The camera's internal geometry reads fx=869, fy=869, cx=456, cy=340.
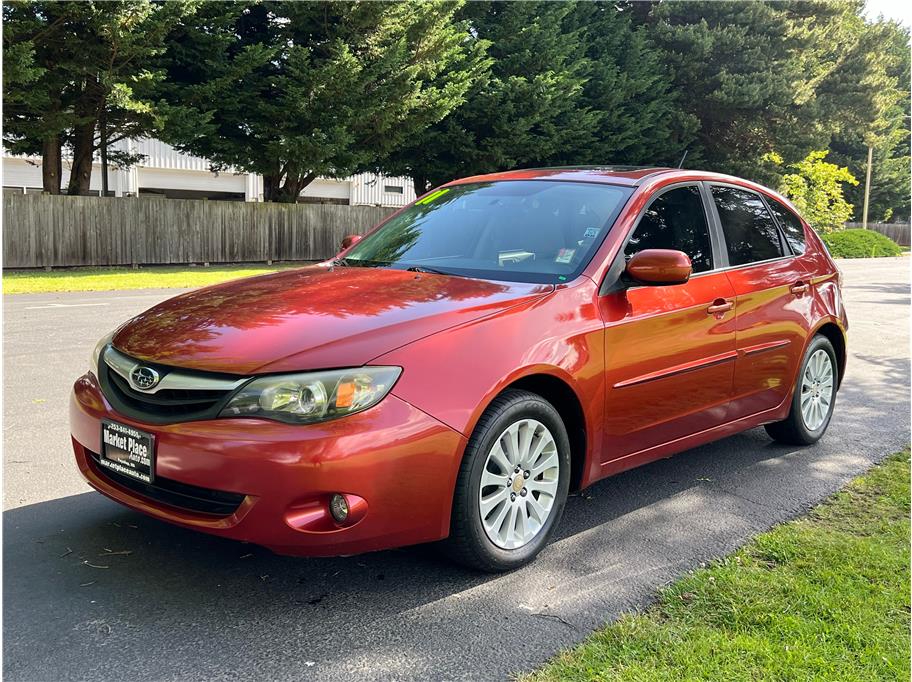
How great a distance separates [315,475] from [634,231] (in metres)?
2.23

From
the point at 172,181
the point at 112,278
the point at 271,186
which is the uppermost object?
the point at 172,181

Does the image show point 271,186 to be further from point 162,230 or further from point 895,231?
point 895,231

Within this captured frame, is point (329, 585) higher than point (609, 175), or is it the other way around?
point (609, 175)

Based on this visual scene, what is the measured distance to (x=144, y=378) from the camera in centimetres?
340

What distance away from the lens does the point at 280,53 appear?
25797 millimetres

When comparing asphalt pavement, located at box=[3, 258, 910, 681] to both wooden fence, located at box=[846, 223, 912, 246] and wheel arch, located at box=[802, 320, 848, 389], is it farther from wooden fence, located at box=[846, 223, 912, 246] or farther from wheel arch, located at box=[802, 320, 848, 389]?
wooden fence, located at box=[846, 223, 912, 246]

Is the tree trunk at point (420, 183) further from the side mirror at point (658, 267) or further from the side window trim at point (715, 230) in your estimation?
the side mirror at point (658, 267)

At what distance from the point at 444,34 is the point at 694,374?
24752 mm

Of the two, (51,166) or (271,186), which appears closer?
(51,166)

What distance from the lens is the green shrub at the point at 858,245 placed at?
44.6 meters

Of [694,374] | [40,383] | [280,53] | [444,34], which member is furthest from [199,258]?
[694,374]

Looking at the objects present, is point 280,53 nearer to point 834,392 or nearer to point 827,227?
point 834,392

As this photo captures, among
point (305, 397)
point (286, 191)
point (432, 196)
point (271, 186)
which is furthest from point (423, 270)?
point (271, 186)

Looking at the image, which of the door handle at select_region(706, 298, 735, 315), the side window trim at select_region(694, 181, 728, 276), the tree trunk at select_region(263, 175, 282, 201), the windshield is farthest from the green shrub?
the windshield
